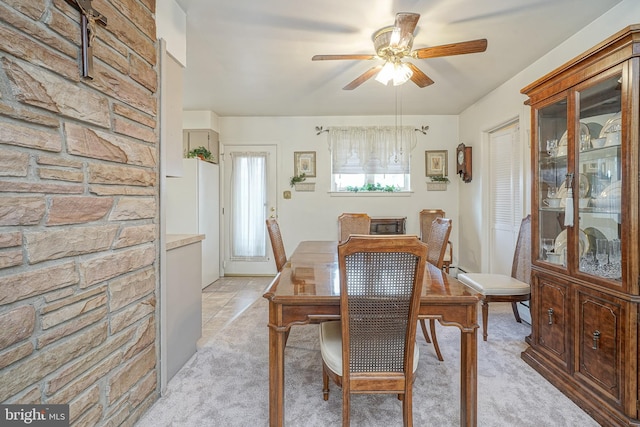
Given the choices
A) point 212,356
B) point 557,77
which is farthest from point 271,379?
point 557,77

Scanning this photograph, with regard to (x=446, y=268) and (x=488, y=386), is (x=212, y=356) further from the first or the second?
(x=446, y=268)

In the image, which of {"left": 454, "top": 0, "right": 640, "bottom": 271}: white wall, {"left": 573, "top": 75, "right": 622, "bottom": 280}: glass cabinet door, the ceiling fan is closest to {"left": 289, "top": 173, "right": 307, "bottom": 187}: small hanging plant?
the ceiling fan

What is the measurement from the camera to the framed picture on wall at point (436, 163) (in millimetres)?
4805

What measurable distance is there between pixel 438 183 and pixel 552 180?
269 centimetres

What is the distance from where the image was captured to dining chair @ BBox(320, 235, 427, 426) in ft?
3.95

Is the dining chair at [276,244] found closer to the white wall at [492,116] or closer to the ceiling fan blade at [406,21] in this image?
the ceiling fan blade at [406,21]

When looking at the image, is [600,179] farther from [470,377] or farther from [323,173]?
[323,173]

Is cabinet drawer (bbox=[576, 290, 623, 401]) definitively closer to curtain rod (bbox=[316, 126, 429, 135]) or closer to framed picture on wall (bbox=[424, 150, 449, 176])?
framed picture on wall (bbox=[424, 150, 449, 176])

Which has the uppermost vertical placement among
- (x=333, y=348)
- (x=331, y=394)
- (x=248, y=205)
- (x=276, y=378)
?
(x=248, y=205)

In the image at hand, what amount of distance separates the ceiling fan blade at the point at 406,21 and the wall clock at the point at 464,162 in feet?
9.40

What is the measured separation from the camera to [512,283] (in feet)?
8.52

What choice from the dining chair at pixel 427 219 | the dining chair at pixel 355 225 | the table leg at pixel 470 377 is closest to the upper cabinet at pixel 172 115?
the dining chair at pixel 355 225

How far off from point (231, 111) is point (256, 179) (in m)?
1.11

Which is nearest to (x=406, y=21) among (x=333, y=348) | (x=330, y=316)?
(x=330, y=316)
